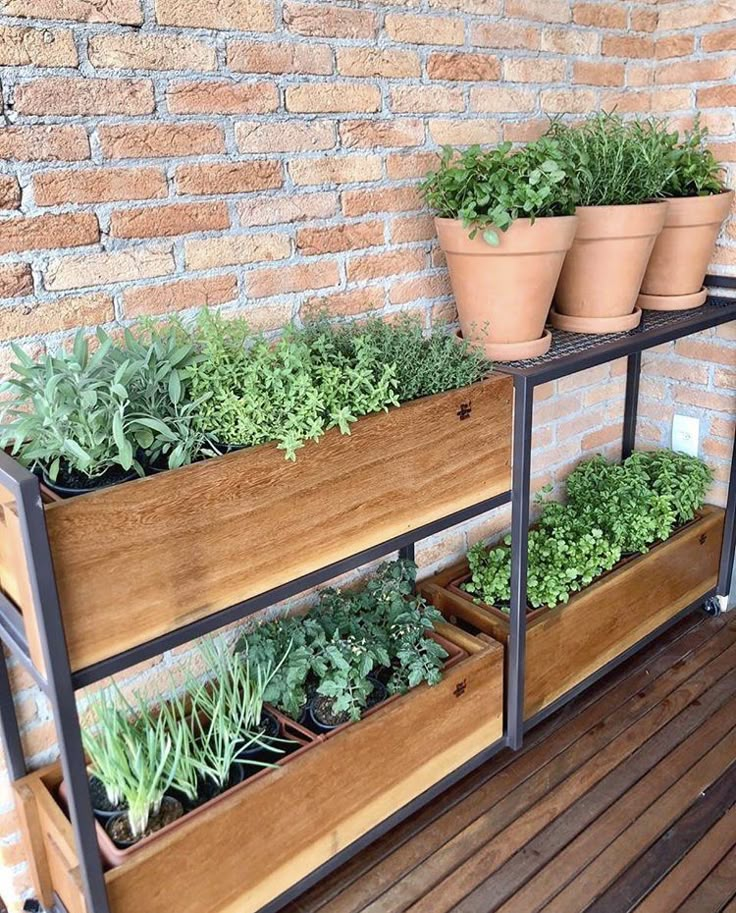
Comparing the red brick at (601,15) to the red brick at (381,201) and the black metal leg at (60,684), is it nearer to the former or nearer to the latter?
the red brick at (381,201)

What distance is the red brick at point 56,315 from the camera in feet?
4.30

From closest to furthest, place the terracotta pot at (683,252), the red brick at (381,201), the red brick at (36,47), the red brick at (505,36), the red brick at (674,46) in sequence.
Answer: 1. the red brick at (36,47)
2. the red brick at (381,201)
3. the red brick at (505,36)
4. the terracotta pot at (683,252)
5. the red brick at (674,46)

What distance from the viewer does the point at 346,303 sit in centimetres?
172

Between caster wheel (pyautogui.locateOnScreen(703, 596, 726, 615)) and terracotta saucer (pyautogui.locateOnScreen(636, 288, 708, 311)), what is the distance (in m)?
0.86

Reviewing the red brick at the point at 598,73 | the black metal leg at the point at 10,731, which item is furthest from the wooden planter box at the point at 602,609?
the red brick at the point at 598,73

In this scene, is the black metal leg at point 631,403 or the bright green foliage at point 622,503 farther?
the black metal leg at point 631,403

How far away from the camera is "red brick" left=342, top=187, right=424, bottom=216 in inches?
65.8

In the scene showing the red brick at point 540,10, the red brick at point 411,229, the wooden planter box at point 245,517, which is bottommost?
the wooden planter box at point 245,517

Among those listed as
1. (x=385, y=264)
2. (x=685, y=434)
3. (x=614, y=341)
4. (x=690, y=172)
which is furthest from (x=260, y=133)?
(x=685, y=434)

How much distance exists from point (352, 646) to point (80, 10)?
1.17m

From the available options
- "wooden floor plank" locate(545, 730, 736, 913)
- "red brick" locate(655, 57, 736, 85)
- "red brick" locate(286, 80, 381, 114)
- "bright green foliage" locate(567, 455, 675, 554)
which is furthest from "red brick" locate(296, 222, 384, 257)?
"wooden floor plank" locate(545, 730, 736, 913)

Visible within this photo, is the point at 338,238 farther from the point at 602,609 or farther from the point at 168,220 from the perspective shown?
the point at 602,609

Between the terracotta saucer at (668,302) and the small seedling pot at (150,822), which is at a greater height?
the terracotta saucer at (668,302)

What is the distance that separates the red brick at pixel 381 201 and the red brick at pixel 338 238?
0.03 m
